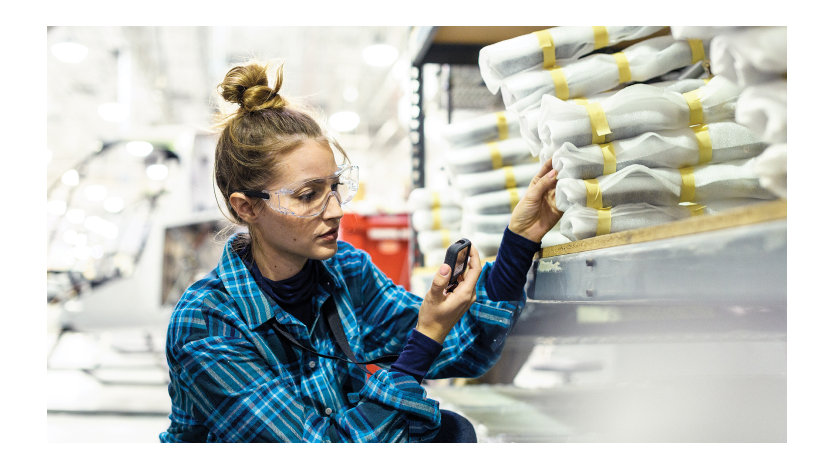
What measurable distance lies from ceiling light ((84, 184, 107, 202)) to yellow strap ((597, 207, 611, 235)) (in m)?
5.13

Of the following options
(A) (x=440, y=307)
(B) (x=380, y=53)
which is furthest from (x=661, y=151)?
(B) (x=380, y=53)

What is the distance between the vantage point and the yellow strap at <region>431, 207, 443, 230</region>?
8.14 ft

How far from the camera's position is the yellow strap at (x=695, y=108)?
1288 mm

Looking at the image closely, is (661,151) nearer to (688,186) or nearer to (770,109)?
(688,186)

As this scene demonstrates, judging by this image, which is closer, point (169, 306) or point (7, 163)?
point (7, 163)

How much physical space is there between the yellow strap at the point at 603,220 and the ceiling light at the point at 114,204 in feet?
17.1

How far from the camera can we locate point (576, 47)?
1.44 metres

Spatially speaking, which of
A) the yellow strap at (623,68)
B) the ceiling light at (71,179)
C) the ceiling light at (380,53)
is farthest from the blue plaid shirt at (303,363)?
the ceiling light at (380,53)

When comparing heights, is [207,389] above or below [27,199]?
below

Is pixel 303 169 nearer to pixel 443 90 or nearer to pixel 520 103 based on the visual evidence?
pixel 520 103
